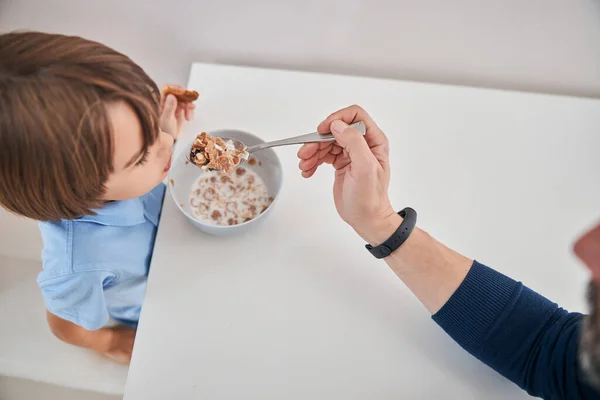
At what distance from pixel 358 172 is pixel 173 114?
0.42 metres

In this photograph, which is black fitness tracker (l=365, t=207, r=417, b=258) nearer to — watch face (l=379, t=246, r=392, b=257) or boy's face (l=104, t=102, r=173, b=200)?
watch face (l=379, t=246, r=392, b=257)

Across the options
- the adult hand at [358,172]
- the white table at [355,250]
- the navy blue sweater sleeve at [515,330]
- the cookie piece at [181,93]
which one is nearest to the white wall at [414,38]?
the white table at [355,250]

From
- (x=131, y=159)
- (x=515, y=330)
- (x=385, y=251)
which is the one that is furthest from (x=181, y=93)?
(x=515, y=330)

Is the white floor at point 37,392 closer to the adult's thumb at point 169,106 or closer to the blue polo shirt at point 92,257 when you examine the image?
the blue polo shirt at point 92,257

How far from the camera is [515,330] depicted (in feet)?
2.35

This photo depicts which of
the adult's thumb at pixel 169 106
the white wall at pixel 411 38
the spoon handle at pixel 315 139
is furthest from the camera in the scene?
the white wall at pixel 411 38

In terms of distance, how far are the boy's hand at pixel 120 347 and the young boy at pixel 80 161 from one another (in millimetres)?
64

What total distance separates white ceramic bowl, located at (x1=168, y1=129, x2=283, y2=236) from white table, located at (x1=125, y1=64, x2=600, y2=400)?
3 centimetres

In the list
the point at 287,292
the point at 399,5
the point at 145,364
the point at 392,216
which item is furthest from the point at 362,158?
the point at 399,5

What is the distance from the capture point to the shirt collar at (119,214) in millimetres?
773

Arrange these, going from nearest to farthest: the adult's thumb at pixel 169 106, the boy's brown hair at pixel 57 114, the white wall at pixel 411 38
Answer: the boy's brown hair at pixel 57 114 → the adult's thumb at pixel 169 106 → the white wall at pixel 411 38

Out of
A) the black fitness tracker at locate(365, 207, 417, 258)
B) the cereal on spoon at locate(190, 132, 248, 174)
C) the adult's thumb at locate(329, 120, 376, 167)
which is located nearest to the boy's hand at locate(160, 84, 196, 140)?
the cereal on spoon at locate(190, 132, 248, 174)

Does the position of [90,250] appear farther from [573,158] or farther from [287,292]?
[573,158]

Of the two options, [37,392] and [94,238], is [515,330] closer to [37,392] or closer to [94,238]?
[94,238]
